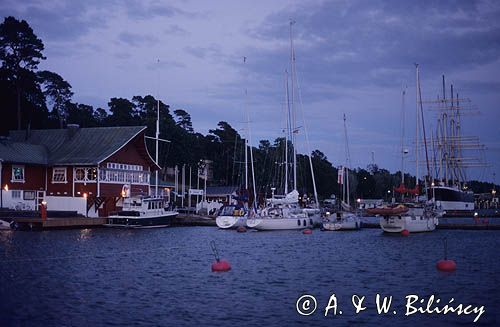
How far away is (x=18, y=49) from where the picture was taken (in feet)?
338

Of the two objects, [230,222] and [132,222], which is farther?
[230,222]

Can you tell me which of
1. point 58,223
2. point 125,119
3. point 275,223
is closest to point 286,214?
point 275,223

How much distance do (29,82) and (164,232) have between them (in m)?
47.6

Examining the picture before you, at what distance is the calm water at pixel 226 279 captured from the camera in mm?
24422

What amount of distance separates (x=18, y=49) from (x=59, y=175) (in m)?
36.5

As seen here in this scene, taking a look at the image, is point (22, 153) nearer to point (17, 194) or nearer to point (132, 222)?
point (17, 194)

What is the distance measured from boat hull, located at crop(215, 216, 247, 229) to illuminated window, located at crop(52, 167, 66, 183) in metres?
20.9

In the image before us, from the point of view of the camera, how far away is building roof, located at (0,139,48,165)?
73.6 metres

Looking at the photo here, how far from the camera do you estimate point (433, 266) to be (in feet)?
132

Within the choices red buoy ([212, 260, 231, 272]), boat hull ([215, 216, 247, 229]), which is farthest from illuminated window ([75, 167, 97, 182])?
red buoy ([212, 260, 231, 272])

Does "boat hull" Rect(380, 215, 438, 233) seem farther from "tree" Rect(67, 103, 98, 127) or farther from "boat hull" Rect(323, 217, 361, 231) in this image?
"tree" Rect(67, 103, 98, 127)

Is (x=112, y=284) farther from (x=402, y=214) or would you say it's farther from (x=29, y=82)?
(x=29, y=82)

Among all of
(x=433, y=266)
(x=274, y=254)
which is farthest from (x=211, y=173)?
(x=433, y=266)

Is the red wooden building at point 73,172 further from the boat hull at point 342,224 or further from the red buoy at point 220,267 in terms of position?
the red buoy at point 220,267
